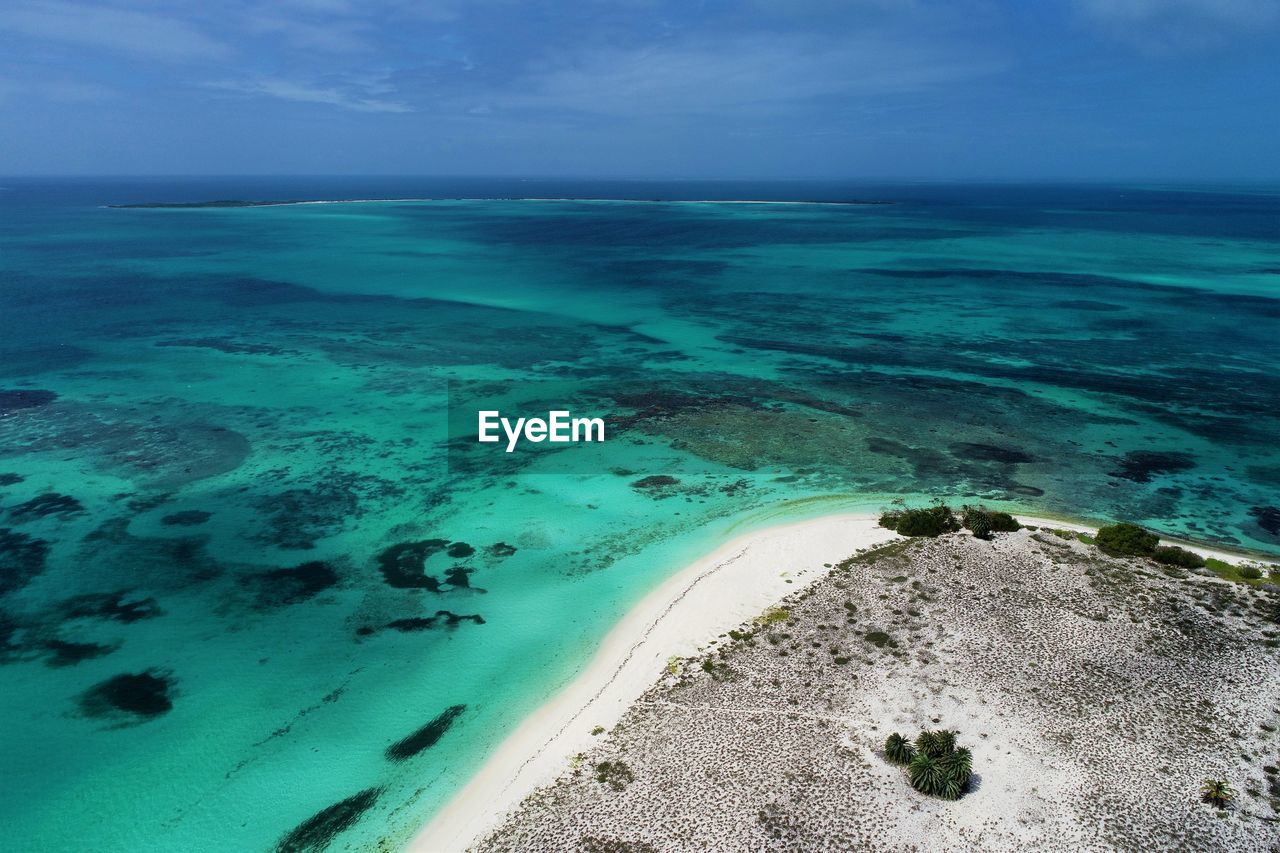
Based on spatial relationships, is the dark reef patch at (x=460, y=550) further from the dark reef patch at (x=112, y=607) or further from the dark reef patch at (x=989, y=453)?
the dark reef patch at (x=989, y=453)

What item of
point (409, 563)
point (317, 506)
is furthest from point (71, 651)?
point (317, 506)

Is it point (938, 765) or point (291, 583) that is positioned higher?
point (938, 765)

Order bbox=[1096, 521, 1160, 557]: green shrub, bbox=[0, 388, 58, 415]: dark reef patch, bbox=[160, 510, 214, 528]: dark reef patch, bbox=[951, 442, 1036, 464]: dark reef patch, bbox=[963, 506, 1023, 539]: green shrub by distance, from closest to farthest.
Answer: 1. bbox=[1096, 521, 1160, 557]: green shrub
2. bbox=[963, 506, 1023, 539]: green shrub
3. bbox=[160, 510, 214, 528]: dark reef patch
4. bbox=[951, 442, 1036, 464]: dark reef patch
5. bbox=[0, 388, 58, 415]: dark reef patch

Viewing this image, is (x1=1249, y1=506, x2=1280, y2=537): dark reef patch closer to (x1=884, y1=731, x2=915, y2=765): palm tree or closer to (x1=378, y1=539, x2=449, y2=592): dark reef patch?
(x1=884, y1=731, x2=915, y2=765): palm tree

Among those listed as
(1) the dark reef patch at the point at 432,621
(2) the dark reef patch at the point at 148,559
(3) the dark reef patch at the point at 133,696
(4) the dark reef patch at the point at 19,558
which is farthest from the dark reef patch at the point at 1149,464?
(4) the dark reef patch at the point at 19,558

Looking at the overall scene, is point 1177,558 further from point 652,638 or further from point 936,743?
point 652,638

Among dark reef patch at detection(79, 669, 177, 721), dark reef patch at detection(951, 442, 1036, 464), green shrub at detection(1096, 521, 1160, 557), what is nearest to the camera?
dark reef patch at detection(79, 669, 177, 721)

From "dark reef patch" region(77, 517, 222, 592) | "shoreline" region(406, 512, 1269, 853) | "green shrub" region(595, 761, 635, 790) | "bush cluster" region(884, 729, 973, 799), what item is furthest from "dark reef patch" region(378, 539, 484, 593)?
"bush cluster" region(884, 729, 973, 799)
